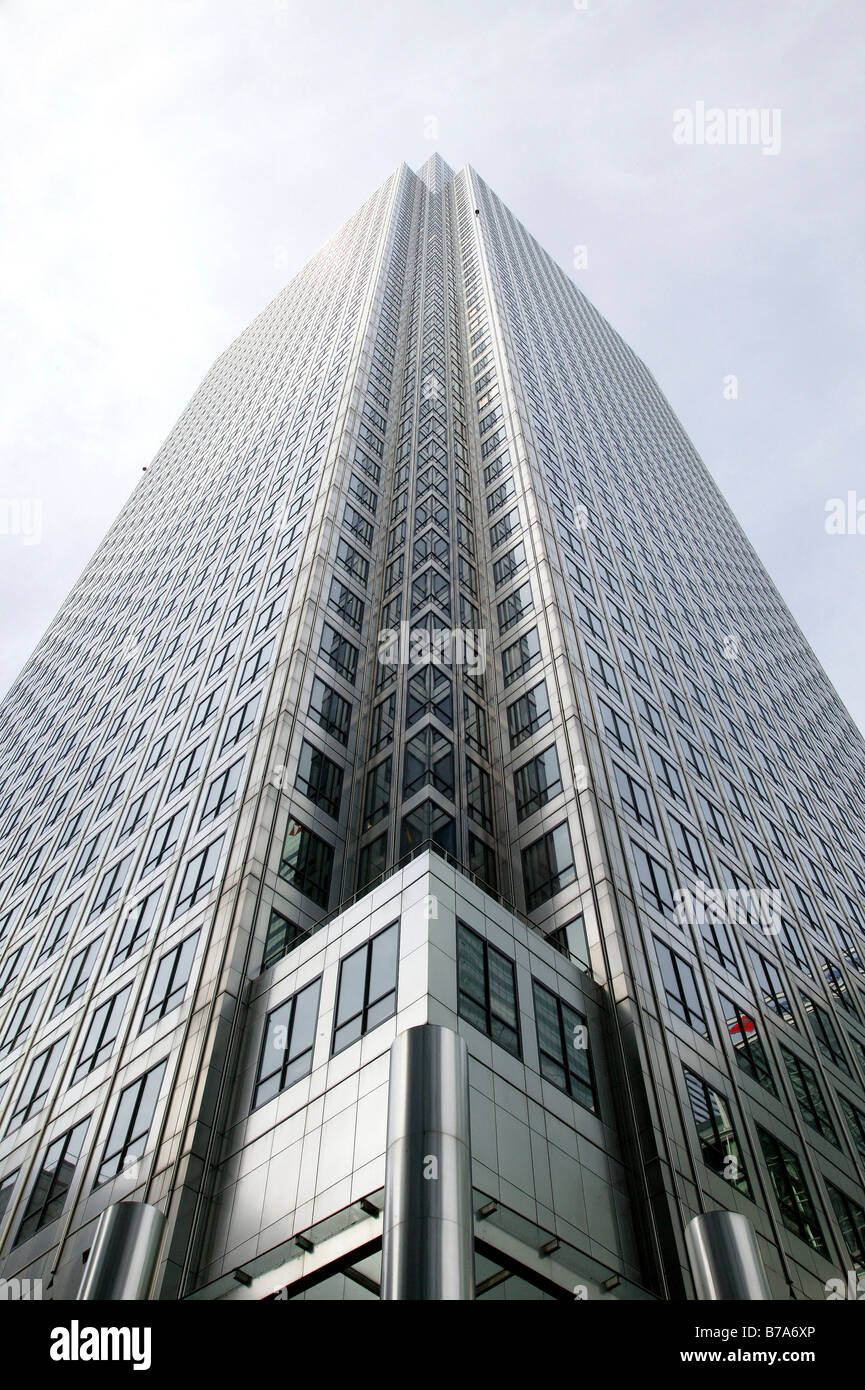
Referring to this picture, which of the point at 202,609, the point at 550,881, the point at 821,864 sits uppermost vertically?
the point at 202,609

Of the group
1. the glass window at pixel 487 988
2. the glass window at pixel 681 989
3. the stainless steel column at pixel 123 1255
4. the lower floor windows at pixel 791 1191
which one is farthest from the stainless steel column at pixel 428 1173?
the lower floor windows at pixel 791 1191


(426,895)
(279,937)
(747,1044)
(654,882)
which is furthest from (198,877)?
(747,1044)

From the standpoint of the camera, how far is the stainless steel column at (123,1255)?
62.2 feet

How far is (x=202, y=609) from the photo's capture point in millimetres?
55500

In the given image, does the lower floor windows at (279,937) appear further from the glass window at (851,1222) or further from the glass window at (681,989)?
the glass window at (851,1222)

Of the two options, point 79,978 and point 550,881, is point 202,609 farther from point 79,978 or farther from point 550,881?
point 550,881

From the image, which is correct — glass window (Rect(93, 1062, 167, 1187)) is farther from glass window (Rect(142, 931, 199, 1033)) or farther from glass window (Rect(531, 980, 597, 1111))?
glass window (Rect(531, 980, 597, 1111))

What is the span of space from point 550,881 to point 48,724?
42733 mm

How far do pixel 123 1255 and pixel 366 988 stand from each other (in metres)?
7.95

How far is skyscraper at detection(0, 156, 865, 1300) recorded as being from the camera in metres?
21.9

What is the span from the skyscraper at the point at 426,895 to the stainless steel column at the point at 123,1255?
0.30ft

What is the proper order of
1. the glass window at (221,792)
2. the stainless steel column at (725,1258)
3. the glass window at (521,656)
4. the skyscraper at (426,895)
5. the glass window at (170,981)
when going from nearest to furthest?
the stainless steel column at (725,1258)
the skyscraper at (426,895)
the glass window at (170,981)
the glass window at (221,792)
the glass window at (521,656)
